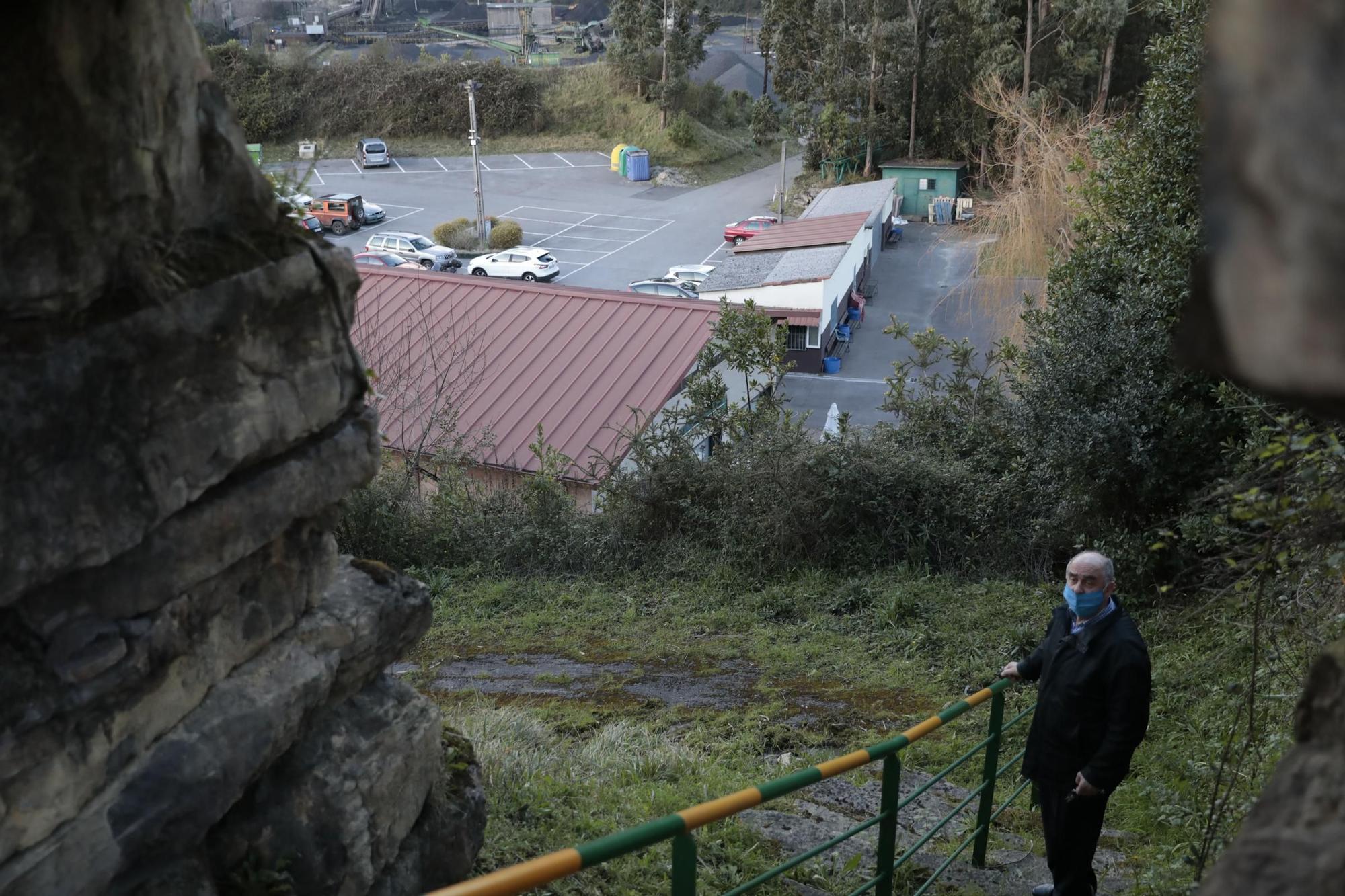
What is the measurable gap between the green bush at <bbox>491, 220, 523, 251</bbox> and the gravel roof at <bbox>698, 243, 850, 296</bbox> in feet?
37.1

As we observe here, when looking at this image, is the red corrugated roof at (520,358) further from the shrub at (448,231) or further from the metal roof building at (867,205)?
the shrub at (448,231)

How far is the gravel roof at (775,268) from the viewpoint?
1037 inches

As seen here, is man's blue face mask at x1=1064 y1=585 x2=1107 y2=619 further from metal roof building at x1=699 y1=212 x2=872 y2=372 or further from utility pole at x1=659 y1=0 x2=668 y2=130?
utility pole at x1=659 y1=0 x2=668 y2=130

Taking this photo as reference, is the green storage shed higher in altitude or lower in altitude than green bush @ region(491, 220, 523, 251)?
higher

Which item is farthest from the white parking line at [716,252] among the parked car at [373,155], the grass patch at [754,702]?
the grass patch at [754,702]

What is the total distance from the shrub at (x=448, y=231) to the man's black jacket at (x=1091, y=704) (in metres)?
35.6

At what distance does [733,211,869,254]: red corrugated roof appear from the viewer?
2852 cm

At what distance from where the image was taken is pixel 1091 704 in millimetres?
4582

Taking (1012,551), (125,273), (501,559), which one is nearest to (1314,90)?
(125,273)

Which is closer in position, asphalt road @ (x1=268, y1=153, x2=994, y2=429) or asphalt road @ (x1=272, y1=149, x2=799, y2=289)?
asphalt road @ (x1=268, y1=153, x2=994, y2=429)

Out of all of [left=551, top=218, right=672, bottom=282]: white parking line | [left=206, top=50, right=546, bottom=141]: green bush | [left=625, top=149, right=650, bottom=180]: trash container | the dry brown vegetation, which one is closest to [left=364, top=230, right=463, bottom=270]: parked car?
[left=551, top=218, right=672, bottom=282]: white parking line

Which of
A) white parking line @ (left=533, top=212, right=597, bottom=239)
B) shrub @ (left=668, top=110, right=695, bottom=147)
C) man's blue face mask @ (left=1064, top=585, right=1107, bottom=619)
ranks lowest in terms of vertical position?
white parking line @ (left=533, top=212, right=597, bottom=239)

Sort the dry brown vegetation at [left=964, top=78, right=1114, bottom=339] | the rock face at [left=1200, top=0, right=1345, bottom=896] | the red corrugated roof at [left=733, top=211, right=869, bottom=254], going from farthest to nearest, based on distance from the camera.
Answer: the red corrugated roof at [left=733, top=211, right=869, bottom=254], the dry brown vegetation at [left=964, top=78, right=1114, bottom=339], the rock face at [left=1200, top=0, right=1345, bottom=896]

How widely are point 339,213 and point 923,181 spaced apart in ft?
66.5
